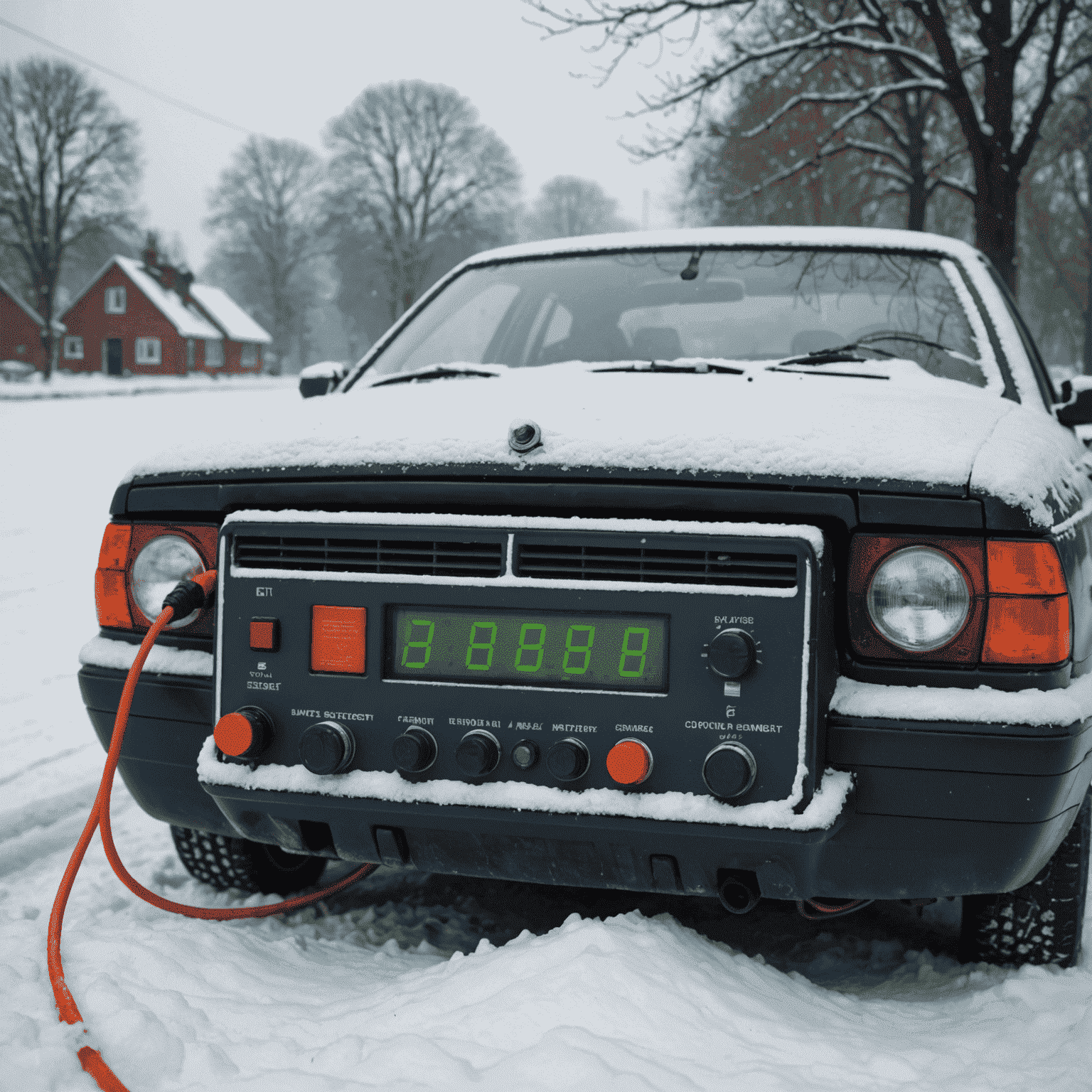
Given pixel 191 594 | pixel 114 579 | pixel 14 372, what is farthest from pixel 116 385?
pixel 191 594

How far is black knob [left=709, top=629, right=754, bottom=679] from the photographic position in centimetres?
192

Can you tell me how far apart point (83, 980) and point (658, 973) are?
1096 mm

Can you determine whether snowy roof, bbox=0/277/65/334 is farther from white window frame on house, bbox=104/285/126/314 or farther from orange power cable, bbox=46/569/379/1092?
orange power cable, bbox=46/569/379/1092

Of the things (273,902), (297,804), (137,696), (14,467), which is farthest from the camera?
(14,467)

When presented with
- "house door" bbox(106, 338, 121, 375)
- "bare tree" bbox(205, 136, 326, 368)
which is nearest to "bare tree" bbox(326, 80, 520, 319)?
"bare tree" bbox(205, 136, 326, 368)

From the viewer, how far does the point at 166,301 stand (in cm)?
5700

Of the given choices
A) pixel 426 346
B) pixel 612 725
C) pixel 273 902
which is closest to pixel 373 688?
pixel 612 725

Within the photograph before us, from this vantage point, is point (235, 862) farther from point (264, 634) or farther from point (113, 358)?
point (113, 358)

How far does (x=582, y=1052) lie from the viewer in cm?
174

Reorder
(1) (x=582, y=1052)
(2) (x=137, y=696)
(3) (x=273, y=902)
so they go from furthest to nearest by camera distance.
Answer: (3) (x=273, y=902), (2) (x=137, y=696), (1) (x=582, y=1052)

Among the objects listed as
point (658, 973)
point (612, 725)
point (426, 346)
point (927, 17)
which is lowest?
point (658, 973)

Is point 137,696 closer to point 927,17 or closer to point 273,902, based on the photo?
point 273,902

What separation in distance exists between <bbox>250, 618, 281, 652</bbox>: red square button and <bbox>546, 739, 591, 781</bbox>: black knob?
0.57m

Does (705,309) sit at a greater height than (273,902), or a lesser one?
greater
